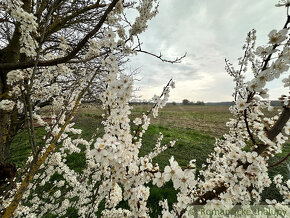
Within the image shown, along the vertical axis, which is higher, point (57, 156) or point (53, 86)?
point (53, 86)

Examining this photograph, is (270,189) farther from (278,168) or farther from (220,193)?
(220,193)

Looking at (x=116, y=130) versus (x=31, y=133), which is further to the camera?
(x=116, y=130)

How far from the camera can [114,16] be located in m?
2.07

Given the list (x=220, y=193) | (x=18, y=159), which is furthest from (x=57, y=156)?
(x=18, y=159)

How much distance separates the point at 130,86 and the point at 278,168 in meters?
8.14

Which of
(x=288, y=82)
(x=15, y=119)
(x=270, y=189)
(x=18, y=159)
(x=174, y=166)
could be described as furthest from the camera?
(x=18, y=159)

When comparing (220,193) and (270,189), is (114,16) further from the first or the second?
(270,189)

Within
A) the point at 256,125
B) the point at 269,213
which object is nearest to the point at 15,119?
the point at 256,125

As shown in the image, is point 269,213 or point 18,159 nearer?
point 269,213

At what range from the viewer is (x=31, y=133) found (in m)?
1.27

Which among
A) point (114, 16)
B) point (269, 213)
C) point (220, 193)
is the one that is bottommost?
point (269, 213)

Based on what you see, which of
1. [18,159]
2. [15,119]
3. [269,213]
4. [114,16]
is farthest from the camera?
[18,159]

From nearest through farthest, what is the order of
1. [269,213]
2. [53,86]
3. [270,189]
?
[269,213] < [53,86] < [270,189]

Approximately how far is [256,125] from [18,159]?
7945 mm
